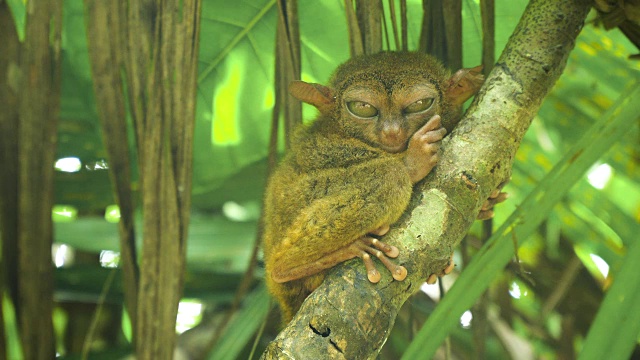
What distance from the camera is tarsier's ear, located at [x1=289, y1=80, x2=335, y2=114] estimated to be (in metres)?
2.54

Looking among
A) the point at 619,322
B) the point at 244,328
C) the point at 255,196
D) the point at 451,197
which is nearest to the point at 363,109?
the point at 451,197

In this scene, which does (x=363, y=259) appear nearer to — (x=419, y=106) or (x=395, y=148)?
(x=395, y=148)

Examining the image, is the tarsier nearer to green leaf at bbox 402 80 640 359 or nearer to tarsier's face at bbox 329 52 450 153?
tarsier's face at bbox 329 52 450 153

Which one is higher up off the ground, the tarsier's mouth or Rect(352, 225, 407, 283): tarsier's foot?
the tarsier's mouth

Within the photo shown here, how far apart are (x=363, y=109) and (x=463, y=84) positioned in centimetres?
39

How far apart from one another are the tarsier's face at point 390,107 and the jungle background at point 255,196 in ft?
3.27

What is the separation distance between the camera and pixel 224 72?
12.6 feet

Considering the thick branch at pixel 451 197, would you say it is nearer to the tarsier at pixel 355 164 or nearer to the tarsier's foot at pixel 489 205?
the tarsier at pixel 355 164

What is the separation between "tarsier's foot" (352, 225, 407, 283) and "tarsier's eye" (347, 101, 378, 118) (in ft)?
2.32

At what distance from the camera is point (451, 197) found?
1.87 m

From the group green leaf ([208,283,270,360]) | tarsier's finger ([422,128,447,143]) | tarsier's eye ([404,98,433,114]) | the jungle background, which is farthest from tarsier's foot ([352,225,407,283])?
the jungle background

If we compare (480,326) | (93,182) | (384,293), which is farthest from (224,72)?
(384,293)

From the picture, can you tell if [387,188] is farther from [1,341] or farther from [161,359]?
[1,341]

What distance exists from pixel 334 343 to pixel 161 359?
1.03m
